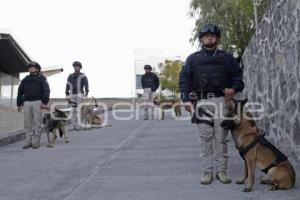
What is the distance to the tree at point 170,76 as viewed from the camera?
68.1 metres

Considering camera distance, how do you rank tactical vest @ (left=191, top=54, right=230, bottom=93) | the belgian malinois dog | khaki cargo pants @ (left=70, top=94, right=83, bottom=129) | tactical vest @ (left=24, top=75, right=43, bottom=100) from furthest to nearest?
khaki cargo pants @ (left=70, top=94, right=83, bottom=129)
tactical vest @ (left=24, top=75, right=43, bottom=100)
tactical vest @ (left=191, top=54, right=230, bottom=93)
the belgian malinois dog

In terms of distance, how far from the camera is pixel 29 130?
11500 millimetres

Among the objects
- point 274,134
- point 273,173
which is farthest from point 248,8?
point 273,173

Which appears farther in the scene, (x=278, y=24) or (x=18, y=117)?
(x=18, y=117)

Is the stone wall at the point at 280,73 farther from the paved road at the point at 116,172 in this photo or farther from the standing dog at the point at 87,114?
the standing dog at the point at 87,114

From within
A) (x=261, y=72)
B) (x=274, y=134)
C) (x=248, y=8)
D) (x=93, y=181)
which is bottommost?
(x=93, y=181)

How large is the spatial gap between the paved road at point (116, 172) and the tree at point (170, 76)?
2176 inches

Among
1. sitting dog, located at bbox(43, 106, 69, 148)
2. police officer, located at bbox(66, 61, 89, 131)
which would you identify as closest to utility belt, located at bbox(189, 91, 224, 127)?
sitting dog, located at bbox(43, 106, 69, 148)

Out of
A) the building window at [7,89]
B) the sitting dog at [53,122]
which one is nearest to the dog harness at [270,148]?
the sitting dog at [53,122]

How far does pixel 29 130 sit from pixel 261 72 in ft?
16.9

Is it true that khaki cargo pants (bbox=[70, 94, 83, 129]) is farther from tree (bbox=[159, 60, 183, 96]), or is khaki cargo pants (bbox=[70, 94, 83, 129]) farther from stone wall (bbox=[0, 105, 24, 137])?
tree (bbox=[159, 60, 183, 96])

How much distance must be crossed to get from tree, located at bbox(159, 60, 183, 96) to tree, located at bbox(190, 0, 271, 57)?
136 feet

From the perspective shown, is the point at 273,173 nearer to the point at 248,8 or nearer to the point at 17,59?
the point at 17,59

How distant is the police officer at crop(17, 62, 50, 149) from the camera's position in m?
11.3
